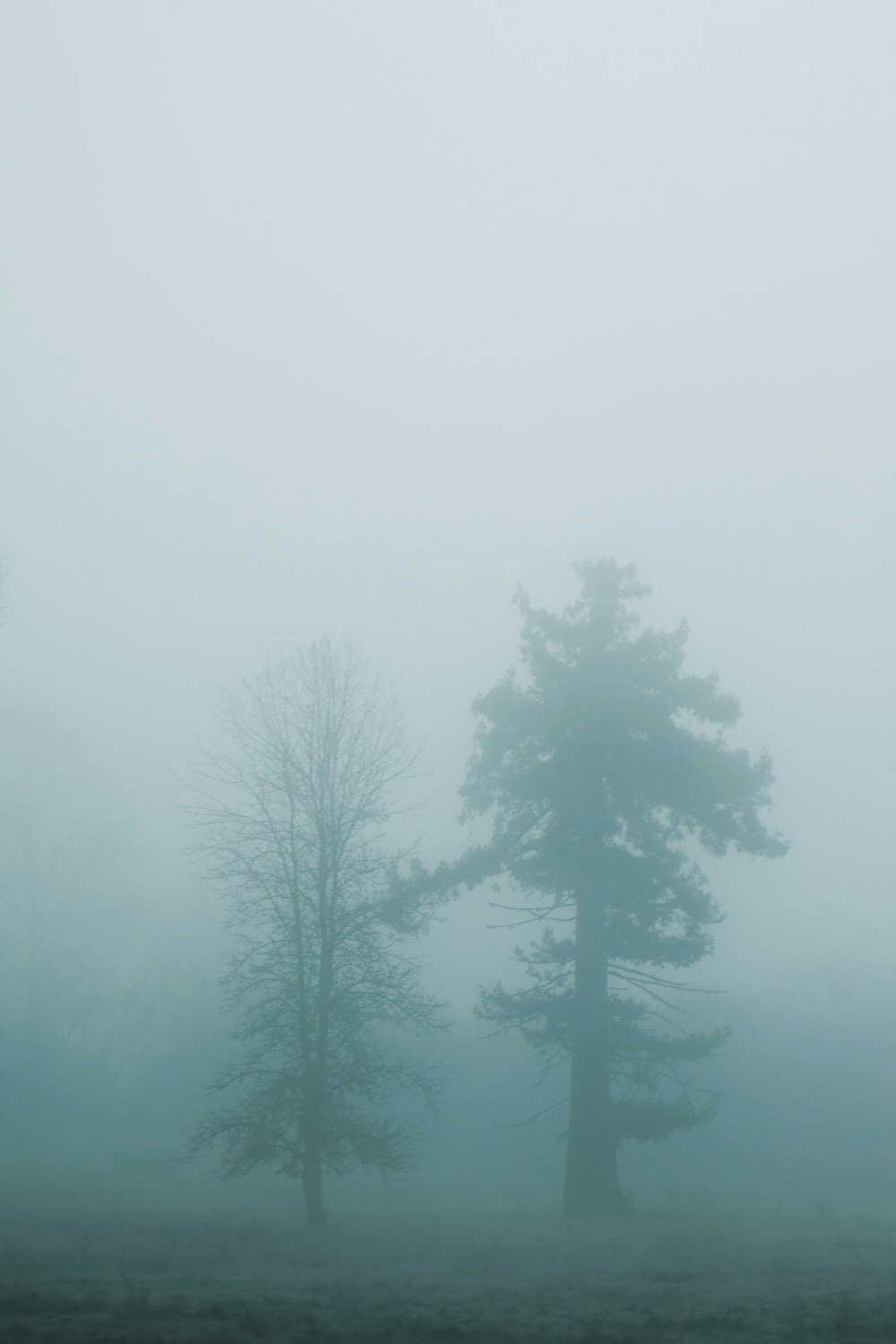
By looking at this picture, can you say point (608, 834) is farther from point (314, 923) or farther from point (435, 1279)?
point (435, 1279)

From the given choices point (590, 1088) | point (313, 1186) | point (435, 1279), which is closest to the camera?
point (435, 1279)

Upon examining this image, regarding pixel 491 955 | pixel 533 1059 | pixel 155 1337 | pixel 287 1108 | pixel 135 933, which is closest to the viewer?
pixel 155 1337

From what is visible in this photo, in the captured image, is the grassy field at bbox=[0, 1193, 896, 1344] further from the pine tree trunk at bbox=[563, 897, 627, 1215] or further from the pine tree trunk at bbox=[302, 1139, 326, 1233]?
the pine tree trunk at bbox=[563, 897, 627, 1215]

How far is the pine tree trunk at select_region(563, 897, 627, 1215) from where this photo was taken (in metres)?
26.1

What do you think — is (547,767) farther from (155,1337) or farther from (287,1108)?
(155,1337)

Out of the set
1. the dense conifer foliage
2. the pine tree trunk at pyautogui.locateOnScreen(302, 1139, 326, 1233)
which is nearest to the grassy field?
the pine tree trunk at pyautogui.locateOnScreen(302, 1139, 326, 1233)

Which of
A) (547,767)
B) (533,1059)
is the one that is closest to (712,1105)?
(547,767)

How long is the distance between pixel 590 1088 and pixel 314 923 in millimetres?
7424

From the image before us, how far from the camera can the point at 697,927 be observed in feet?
87.6

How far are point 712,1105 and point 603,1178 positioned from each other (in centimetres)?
306

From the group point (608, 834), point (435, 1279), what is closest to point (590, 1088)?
point (608, 834)

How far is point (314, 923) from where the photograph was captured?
26047mm

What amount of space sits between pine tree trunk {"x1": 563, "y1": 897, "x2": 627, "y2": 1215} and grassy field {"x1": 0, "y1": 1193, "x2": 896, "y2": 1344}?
3.96 ft

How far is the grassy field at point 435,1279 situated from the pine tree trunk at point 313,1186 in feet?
1.51
